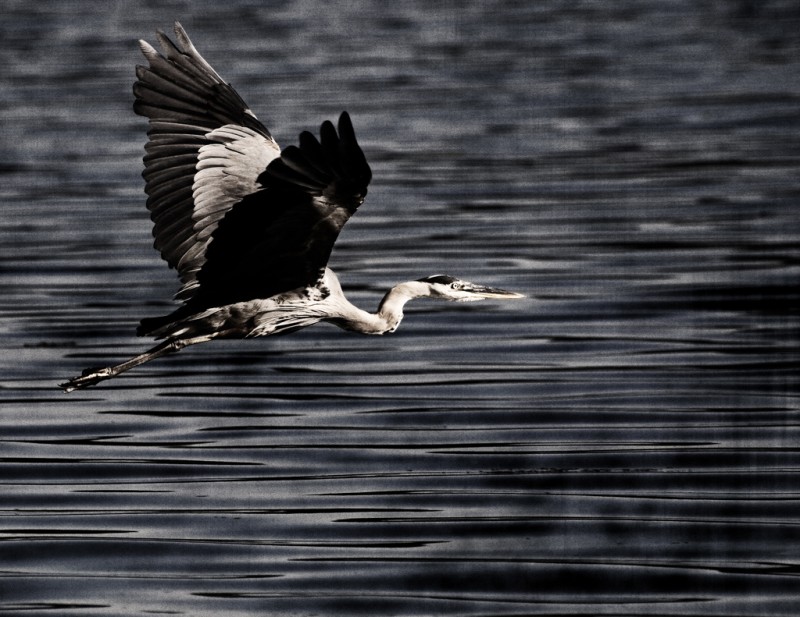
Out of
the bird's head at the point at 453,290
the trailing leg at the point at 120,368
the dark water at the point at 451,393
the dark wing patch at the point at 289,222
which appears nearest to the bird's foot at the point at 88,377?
the trailing leg at the point at 120,368

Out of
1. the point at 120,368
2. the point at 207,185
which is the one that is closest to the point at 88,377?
the point at 120,368

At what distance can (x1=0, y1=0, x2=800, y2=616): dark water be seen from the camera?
8.78 meters

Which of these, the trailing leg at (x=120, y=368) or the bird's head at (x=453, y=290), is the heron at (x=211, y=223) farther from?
the bird's head at (x=453, y=290)

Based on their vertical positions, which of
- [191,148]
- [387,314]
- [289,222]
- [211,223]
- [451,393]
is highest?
[191,148]

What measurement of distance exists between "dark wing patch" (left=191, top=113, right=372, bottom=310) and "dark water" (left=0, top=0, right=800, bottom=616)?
52.0 inches

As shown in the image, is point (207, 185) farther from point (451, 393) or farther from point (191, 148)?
point (451, 393)

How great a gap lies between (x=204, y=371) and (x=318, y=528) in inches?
150

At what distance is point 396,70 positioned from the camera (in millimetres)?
28531

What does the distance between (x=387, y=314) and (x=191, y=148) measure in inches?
60.6

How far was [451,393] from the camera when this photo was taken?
11922 mm

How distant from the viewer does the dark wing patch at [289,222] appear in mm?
7762

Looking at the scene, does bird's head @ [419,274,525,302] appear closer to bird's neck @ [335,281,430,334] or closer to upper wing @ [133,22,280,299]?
bird's neck @ [335,281,430,334]

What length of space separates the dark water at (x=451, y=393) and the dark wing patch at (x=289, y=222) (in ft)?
4.34

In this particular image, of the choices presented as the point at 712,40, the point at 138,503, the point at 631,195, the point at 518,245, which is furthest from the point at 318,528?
the point at 712,40
